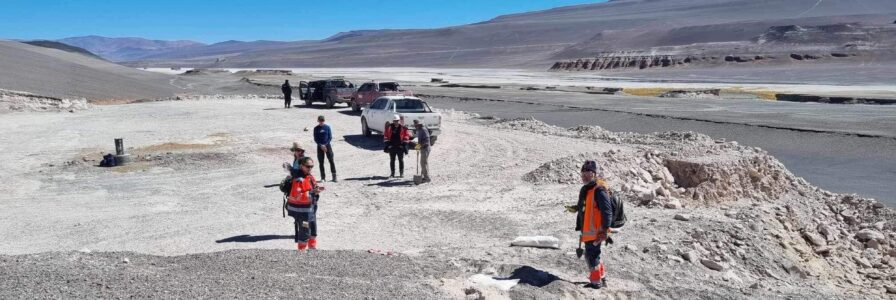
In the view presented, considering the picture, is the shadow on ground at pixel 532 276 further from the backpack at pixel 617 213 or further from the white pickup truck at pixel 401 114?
the white pickup truck at pixel 401 114

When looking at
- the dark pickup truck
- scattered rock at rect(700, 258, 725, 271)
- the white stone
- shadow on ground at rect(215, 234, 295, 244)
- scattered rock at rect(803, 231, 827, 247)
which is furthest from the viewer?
the dark pickup truck

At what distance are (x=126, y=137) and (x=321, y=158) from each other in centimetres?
1230

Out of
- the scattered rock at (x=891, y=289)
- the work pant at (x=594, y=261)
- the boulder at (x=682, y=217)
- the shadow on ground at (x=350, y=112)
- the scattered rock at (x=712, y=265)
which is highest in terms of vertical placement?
the work pant at (x=594, y=261)

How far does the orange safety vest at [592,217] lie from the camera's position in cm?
819

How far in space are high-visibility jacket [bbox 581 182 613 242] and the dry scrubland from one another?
75cm

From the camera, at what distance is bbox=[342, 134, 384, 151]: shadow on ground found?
23844mm

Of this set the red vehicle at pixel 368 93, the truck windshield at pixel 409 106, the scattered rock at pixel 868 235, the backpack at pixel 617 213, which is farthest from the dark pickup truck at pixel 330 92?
the backpack at pixel 617 213

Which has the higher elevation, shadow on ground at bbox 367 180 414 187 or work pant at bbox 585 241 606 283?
work pant at bbox 585 241 606 283

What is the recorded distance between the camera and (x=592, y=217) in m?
8.24

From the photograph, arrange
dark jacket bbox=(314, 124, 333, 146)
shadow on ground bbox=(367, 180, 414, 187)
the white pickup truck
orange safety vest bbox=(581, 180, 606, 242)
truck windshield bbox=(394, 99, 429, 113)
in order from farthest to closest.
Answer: truck windshield bbox=(394, 99, 429, 113) < the white pickup truck < shadow on ground bbox=(367, 180, 414, 187) < dark jacket bbox=(314, 124, 333, 146) < orange safety vest bbox=(581, 180, 606, 242)

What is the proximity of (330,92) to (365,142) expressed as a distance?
14071mm

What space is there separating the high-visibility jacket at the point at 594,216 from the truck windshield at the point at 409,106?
1659cm

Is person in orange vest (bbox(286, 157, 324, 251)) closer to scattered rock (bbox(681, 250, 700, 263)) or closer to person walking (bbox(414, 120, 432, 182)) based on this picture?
scattered rock (bbox(681, 250, 700, 263))

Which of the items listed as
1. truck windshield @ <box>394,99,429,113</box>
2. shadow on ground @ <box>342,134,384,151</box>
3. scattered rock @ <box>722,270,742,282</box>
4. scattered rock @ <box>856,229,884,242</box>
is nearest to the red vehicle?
shadow on ground @ <box>342,134,384,151</box>
